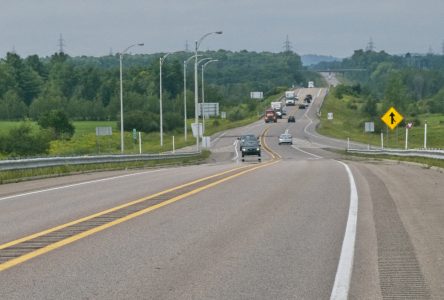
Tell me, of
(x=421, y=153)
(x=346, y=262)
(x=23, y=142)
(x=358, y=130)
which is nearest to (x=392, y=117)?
(x=421, y=153)

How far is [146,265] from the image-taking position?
8836 millimetres

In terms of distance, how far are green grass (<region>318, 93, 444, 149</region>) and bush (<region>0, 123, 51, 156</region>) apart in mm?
40637

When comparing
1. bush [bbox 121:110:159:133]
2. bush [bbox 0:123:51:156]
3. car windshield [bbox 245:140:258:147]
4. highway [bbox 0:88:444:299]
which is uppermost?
highway [bbox 0:88:444:299]

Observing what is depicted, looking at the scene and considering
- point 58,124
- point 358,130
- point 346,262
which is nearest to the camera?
point 346,262

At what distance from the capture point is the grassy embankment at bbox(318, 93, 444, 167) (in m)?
100

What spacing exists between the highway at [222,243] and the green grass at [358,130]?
62271 mm

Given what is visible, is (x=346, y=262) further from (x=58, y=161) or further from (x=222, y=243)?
(x=58, y=161)

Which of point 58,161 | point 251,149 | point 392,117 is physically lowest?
point 251,149

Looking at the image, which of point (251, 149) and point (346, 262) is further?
point (251, 149)

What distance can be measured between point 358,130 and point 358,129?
6.70 ft

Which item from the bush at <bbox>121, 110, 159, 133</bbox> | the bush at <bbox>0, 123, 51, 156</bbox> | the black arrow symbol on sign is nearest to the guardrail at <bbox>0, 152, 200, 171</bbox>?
the black arrow symbol on sign

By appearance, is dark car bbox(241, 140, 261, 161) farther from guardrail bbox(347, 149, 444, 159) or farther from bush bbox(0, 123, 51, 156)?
bush bbox(0, 123, 51, 156)

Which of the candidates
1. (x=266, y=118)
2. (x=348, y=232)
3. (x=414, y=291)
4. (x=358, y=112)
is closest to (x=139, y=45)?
(x=348, y=232)

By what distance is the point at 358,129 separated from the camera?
132000 millimetres
